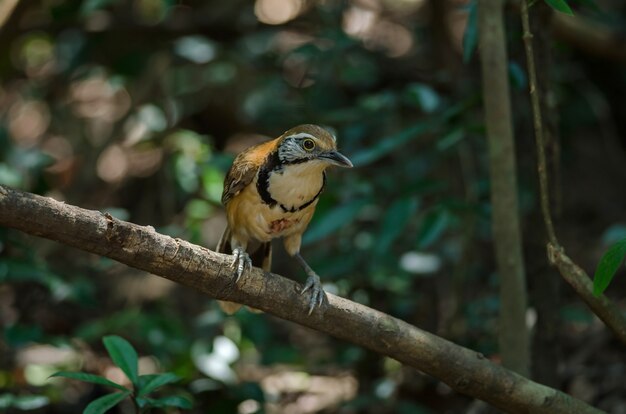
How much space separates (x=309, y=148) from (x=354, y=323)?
122cm

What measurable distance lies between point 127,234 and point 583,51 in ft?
19.6

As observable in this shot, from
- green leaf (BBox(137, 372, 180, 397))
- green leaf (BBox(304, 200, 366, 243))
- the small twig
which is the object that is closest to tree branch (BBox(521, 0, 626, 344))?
the small twig

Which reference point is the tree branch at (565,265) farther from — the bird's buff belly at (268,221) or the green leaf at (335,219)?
the green leaf at (335,219)

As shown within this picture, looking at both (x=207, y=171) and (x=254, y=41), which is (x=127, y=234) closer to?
(x=207, y=171)

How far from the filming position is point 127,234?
3.30 m

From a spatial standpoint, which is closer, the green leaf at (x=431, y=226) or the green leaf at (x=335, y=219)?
the green leaf at (x=431, y=226)

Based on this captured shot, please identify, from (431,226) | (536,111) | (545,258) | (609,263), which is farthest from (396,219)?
(609,263)

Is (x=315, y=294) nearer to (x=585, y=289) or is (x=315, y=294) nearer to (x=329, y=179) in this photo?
(x=585, y=289)

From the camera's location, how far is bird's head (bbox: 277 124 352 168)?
4703 millimetres

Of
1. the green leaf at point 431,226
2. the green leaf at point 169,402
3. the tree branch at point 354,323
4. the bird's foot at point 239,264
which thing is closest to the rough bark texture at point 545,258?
the green leaf at point 431,226

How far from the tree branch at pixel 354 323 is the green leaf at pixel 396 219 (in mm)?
1568

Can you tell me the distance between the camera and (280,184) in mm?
4758

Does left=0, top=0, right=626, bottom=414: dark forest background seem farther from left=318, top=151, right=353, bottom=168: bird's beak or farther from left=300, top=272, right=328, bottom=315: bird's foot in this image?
left=300, top=272, right=328, bottom=315: bird's foot

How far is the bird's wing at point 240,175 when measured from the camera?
16.1ft
